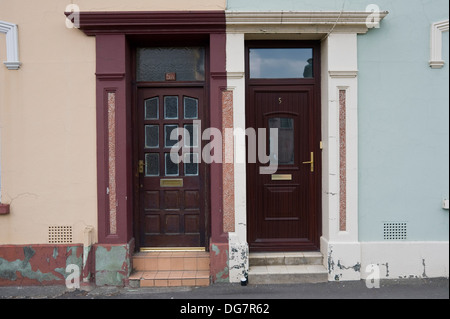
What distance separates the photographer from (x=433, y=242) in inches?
206

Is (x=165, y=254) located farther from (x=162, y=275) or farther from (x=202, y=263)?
(x=202, y=263)

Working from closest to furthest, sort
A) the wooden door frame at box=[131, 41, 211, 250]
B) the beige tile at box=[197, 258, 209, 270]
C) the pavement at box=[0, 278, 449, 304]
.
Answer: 1. the pavement at box=[0, 278, 449, 304]
2. the beige tile at box=[197, 258, 209, 270]
3. the wooden door frame at box=[131, 41, 211, 250]

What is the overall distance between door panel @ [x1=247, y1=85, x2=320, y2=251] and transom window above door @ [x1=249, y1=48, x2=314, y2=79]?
19 centimetres

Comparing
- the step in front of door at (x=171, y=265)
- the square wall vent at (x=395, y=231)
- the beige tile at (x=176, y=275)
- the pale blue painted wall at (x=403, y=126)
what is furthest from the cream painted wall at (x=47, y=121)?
the square wall vent at (x=395, y=231)

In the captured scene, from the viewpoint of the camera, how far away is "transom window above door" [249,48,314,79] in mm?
5551

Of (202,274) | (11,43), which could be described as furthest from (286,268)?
(11,43)

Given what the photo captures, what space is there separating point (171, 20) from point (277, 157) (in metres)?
2.34

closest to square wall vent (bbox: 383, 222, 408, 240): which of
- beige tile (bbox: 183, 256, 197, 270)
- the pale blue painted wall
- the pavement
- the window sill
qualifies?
the pale blue painted wall

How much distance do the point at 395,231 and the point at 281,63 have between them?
9.10ft

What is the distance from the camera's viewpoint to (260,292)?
4914 millimetres

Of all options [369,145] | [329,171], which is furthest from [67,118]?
[369,145]

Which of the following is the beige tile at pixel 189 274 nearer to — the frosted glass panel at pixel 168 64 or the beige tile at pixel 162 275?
the beige tile at pixel 162 275

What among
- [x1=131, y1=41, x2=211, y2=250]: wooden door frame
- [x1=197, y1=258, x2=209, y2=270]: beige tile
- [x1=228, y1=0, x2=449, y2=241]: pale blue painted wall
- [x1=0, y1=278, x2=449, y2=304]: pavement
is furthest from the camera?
[x1=131, y1=41, x2=211, y2=250]: wooden door frame

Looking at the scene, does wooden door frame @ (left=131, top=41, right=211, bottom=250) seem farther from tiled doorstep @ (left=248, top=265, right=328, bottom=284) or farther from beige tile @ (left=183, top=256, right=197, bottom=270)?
tiled doorstep @ (left=248, top=265, right=328, bottom=284)
